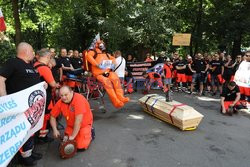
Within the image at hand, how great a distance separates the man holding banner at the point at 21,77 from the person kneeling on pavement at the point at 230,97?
638 cm

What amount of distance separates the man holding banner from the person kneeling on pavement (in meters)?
6.38

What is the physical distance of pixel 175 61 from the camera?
565 inches

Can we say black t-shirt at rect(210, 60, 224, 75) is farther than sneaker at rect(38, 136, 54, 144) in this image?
Yes

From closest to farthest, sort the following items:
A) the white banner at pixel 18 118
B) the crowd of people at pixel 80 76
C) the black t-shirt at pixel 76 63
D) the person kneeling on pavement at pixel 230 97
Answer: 1. the white banner at pixel 18 118
2. the crowd of people at pixel 80 76
3. the person kneeling on pavement at pixel 230 97
4. the black t-shirt at pixel 76 63

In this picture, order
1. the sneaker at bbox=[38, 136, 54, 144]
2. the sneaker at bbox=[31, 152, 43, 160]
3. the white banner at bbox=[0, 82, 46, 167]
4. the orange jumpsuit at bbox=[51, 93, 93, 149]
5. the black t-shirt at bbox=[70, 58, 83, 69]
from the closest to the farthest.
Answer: the white banner at bbox=[0, 82, 46, 167] → the sneaker at bbox=[31, 152, 43, 160] → the orange jumpsuit at bbox=[51, 93, 93, 149] → the sneaker at bbox=[38, 136, 54, 144] → the black t-shirt at bbox=[70, 58, 83, 69]

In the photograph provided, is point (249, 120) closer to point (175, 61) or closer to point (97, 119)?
point (97, 119)

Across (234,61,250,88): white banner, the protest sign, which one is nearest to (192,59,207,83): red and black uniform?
the protest sign

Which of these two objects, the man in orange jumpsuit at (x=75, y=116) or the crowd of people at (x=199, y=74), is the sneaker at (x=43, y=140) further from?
the crowd of people at (x=199, y=74)

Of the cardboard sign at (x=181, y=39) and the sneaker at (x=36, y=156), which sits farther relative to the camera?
the cardboard sign at (x=181, y=39)

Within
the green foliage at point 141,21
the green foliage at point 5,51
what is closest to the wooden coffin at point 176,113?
the green foliage at point 5,51

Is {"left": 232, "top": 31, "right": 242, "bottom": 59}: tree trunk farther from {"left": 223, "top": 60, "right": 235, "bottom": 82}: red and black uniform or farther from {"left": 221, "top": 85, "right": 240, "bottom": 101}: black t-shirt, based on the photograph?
{"left": 221, "top": 85, "right": 240, "bottom": 101}: black t-shirt

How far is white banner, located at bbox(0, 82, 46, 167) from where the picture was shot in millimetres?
3770

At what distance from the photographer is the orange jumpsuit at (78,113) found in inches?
214

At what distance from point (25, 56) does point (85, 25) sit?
20618 millimetres
